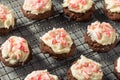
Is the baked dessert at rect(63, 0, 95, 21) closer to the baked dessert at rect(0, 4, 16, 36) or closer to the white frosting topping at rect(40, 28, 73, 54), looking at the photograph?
the white frosting topping at rect(40, 28, 73, 54)

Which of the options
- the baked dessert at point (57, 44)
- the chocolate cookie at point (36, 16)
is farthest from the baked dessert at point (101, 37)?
the chocolate cookie at point (36, 16)

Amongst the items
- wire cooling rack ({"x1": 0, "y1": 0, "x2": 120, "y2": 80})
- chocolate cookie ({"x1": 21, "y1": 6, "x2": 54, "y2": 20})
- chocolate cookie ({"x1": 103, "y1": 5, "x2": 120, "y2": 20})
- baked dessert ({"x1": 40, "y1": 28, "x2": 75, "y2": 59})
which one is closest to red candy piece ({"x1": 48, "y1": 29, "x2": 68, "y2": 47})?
baked dessert ({"x1": 40, "y1": 28, "x2": 75, "y2": 59})

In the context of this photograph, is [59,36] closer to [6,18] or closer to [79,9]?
[79,9]

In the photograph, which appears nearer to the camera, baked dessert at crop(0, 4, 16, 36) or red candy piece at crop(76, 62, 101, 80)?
red candy piece at crop(76, 62, 101, 80)

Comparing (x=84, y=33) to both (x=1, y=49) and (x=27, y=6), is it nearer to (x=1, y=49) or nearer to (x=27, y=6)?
(x=27, y=6)

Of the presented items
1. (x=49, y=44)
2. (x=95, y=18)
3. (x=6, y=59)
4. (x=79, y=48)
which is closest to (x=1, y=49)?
(x=6, y=59)

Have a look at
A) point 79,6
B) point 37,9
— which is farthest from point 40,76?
point 79,6

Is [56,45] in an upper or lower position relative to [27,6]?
lower
